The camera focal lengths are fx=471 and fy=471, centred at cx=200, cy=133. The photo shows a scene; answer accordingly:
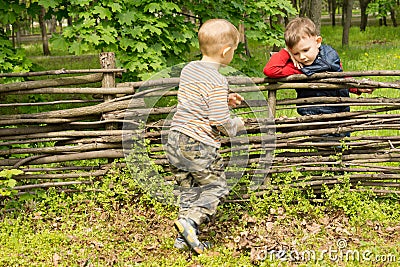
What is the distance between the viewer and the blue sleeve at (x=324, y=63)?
407 centimetres

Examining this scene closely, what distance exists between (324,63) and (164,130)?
1538 mm

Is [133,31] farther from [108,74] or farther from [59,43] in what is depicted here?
[108,74]

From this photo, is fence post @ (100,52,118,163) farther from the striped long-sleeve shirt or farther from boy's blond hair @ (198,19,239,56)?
boy's blond hair @ (198,19,239,56)

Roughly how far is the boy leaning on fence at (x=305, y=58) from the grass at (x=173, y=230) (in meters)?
0.85

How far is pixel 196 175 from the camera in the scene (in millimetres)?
3514

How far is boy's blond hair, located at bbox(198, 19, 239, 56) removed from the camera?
3285 mm

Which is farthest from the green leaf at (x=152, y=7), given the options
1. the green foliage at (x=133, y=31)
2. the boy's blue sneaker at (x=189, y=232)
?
the boy's blue sneaker at (x=189, y=232)

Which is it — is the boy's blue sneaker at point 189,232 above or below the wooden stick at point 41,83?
below

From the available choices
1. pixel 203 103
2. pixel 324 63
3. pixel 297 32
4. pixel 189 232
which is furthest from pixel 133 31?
pixel 189 232

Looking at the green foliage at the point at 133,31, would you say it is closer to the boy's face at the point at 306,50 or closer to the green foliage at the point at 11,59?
the green foliage at the point at 11,59

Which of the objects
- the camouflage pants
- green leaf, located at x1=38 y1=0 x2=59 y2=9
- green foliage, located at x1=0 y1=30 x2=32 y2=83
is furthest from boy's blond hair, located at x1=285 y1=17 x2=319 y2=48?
green foliage, located at x1=0 y1=30 x2=32 y2=83

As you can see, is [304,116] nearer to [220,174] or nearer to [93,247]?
[220,174]

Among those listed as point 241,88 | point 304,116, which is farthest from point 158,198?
point 304,116

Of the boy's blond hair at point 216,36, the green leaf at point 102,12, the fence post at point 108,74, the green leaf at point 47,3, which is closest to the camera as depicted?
the boy's blond hair at point 216,36
